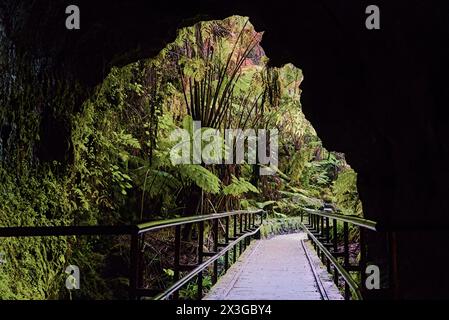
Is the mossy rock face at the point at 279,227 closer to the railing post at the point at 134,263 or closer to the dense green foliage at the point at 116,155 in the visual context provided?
the dense green foliage at the point at 116,155

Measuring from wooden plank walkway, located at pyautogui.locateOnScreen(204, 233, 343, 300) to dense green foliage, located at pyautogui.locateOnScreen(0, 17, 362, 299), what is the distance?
4.91 ft

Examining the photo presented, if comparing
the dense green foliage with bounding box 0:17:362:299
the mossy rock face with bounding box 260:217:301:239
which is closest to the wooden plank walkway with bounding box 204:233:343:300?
the dense green foliage with bounding box 0:17:362:299

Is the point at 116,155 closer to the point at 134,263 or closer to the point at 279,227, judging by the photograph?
the point at 134,263

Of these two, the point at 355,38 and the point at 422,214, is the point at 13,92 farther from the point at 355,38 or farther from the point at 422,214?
the point at 422,214

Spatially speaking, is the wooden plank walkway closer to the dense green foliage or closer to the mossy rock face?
the dense green foliage

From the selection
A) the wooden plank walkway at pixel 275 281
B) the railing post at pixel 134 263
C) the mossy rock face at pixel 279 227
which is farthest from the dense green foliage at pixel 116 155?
Answer: the mossy rock face at pixel 279 227

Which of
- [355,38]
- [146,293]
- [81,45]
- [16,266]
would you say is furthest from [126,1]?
[146,293]

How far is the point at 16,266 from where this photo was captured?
4.75m

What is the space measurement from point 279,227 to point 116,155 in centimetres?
1180

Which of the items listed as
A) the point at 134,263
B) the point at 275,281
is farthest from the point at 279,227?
the point at 134,263

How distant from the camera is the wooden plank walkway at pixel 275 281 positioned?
5320mm

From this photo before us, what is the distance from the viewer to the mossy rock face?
56.1 feet

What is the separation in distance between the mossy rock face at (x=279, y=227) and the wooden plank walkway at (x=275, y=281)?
302 inches
